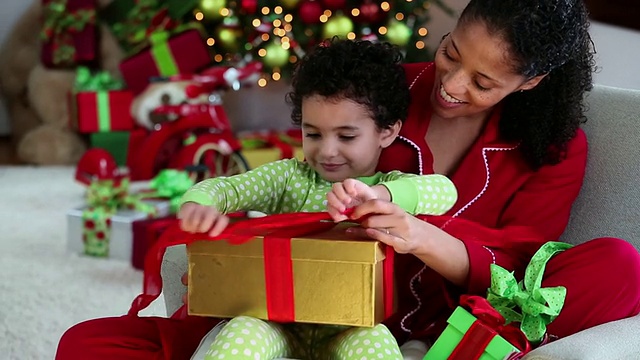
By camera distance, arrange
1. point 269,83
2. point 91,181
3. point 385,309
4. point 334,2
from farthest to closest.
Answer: point 269,83, point 334,2, point 91,181, point 385,309

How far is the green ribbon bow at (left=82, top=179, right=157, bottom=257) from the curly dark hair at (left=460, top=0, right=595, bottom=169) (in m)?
1.54

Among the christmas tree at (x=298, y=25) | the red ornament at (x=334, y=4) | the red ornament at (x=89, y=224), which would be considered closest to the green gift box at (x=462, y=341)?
the red ornament at (x=89, y=224)

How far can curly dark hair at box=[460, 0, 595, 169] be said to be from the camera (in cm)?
123

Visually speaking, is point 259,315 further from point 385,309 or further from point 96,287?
point 96,287

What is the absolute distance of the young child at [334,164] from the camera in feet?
3.82

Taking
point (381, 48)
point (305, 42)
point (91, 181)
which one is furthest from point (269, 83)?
point (381, 48)

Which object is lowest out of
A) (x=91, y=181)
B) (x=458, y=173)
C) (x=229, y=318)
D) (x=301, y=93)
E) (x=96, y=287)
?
(x=96, y=287)

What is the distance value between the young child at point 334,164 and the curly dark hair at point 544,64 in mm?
185

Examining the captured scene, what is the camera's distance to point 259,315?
111 cm

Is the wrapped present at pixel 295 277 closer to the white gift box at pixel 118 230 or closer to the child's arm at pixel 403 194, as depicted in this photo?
the child's arm at pixel 403 194

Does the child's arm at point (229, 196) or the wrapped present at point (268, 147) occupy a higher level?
the child's arm at point (229, 196)

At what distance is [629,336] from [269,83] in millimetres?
2992

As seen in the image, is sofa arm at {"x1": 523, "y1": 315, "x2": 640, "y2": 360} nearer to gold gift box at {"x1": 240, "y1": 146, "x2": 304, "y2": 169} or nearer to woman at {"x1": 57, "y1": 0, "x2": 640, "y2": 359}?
woman at {"x1": 57, "y1": 0, "x2": 640, "y2": 359}

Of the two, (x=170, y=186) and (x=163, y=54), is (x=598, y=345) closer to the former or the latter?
(x=170, y=186)
